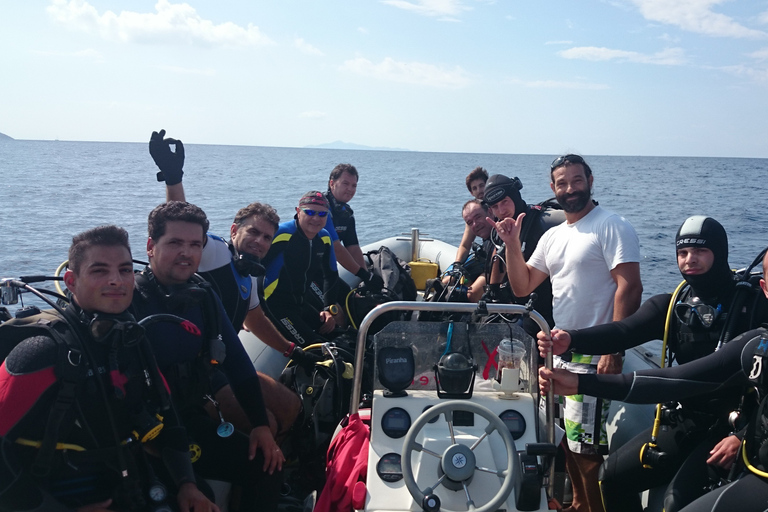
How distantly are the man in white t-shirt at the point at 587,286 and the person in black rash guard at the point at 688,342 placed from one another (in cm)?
19

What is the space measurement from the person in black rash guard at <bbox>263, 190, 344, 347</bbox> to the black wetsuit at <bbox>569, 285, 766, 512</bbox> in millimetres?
2111

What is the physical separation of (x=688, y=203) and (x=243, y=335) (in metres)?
22.8

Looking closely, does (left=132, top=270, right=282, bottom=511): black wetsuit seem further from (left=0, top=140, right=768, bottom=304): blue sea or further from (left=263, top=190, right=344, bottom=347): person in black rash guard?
(left=0, top=140, right=768, bottom=304): blue sea

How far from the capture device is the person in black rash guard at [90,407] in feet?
6.20

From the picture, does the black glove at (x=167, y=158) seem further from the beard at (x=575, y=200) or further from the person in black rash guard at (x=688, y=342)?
the person in black rash guard at (x=688, y=342)

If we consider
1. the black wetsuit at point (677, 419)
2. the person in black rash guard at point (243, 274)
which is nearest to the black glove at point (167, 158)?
the person in black rash guard at point (243, 274)

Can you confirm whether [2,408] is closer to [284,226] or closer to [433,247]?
[284,226]

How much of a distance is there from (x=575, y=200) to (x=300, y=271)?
6.59 ft

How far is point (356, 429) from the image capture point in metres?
2.54

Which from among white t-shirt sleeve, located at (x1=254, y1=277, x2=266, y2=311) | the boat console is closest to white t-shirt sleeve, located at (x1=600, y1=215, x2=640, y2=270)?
the boat console

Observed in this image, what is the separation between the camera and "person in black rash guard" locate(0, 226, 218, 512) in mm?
1891

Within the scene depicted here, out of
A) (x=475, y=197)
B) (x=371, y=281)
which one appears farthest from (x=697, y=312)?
(x=475, y=197)

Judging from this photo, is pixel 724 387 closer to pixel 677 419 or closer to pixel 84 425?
pixel 677 419

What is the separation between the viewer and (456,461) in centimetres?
217
